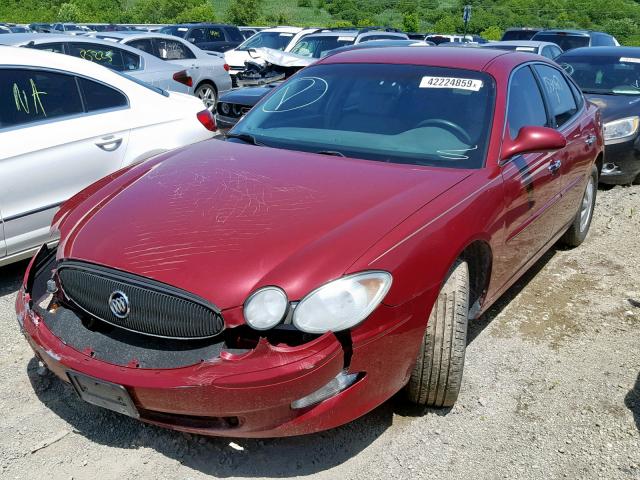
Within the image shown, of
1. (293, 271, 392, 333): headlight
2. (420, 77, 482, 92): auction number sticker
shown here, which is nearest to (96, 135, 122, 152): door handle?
(420, 77, 482, 92): auction number sticker

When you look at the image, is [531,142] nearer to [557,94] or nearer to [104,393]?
[557,94]

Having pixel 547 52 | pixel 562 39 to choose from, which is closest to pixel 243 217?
pixel 547 52

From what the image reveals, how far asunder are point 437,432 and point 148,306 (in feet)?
4.65

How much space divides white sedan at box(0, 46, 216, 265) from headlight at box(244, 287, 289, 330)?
6.20 ft

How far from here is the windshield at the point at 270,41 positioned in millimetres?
14938

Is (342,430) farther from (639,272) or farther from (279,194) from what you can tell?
(639,272)

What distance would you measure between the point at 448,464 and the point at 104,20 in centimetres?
4815

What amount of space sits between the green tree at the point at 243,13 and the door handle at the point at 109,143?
1735 inches

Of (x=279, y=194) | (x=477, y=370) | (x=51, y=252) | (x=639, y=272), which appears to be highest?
(x=279, y=194)

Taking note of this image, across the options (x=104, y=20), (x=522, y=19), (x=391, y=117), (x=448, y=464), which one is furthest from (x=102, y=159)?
(x=522, y=19)

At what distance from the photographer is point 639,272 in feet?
16.5

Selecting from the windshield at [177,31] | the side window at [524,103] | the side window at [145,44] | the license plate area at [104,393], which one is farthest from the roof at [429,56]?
the windshield at [177,31]

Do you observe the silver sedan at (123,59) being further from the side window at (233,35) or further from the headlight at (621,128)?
the side window at (233,35)

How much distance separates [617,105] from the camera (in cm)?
747
